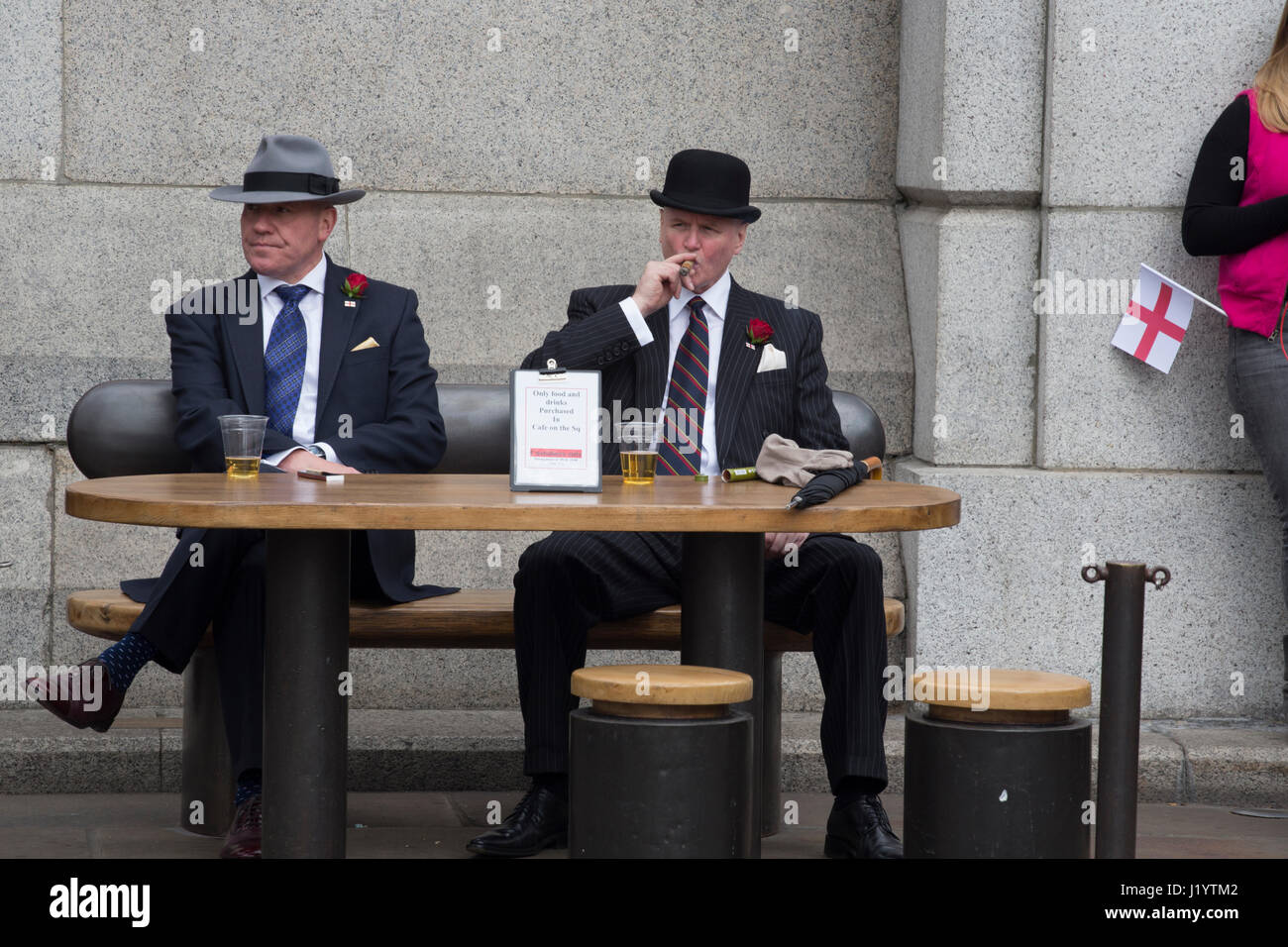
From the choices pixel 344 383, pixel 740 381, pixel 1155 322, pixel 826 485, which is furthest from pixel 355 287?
pixel 1155 322

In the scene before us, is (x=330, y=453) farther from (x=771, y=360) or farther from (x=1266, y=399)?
(x=1266, y=399)

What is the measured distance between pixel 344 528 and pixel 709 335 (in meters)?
1.60

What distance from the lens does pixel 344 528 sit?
10.8 feet

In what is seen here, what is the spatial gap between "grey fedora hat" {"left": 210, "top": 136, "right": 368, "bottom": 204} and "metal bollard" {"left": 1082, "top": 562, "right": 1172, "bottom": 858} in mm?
2278

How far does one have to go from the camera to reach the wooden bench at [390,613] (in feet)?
14.0

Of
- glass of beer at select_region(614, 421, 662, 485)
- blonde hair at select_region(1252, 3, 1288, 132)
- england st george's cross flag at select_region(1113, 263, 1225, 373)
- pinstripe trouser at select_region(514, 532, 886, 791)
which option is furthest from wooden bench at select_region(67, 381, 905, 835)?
blonde hair at select_region(1252, 3, 1288, 132)

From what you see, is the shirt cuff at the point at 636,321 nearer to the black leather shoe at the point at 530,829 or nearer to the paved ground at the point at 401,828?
the black leather shoe at the point at 530,829

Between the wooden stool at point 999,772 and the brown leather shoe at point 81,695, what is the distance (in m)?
1.85

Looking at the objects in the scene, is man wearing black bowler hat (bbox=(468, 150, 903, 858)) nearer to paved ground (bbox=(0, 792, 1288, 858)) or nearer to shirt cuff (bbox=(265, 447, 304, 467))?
paved ground (bbox=(0, 792, 1288, 858))

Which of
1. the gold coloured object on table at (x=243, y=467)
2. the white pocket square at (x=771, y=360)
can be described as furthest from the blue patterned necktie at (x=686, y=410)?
the gold coloured object on table at (x=243, y=467)

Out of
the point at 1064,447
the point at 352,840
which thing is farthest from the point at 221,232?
the point at 1064,447

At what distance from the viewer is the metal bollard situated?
141 inches

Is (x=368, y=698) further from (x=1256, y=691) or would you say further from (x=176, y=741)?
(x=1256, y=691)

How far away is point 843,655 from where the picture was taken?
4.12 metres
